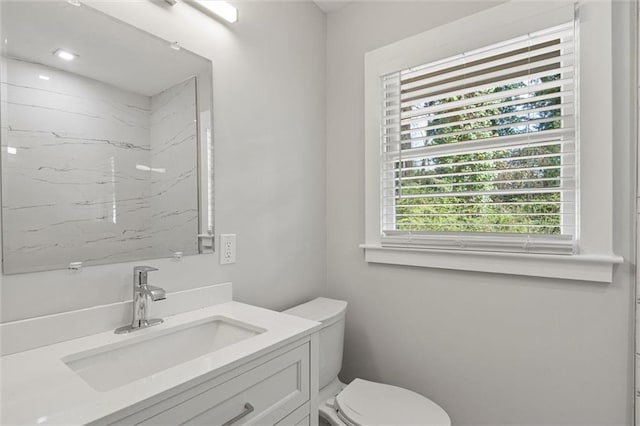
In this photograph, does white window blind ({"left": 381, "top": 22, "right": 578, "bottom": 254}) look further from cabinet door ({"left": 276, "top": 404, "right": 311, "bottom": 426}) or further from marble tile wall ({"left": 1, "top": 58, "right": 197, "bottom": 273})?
marble tile wall ({"left": 1, "top": 58, "right": 197, "bottom": 273})

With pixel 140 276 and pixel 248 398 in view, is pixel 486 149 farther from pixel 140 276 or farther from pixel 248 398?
pixel 140 276

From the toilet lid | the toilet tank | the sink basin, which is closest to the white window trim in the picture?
the toilet tank

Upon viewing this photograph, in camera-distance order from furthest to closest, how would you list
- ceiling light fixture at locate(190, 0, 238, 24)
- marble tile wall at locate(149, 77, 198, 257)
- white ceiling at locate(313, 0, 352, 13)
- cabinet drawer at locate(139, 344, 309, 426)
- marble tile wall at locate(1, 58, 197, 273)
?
white ceiling at locate(313, 0, 352, 13), ceiling light fixture at locate(190, 0, 238, 24), marble tile wall at locate(149, 77, 198, 257), marble tile wall at locate(1, 58, 197, 273), cabinet drawer at locate(139, 344, 309, 426)

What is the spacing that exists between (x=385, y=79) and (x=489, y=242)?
0.96 metres

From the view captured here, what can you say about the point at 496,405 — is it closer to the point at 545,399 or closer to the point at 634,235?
the point at 545,399

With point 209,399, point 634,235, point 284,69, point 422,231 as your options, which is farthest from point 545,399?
point 284,69

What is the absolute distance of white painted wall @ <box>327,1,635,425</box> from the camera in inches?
45.5

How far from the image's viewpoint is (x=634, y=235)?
113cm

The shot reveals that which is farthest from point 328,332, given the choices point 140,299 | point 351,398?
point 140,299

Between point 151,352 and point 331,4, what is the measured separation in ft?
6.29

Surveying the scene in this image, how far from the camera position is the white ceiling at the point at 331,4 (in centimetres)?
182

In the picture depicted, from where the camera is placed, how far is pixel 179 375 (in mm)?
682

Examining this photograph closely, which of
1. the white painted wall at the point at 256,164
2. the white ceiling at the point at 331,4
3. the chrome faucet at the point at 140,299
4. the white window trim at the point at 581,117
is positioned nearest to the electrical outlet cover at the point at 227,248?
the white painted wall at the point at 256,164

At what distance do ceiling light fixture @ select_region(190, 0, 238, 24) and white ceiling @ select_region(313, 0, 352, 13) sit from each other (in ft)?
2.30
